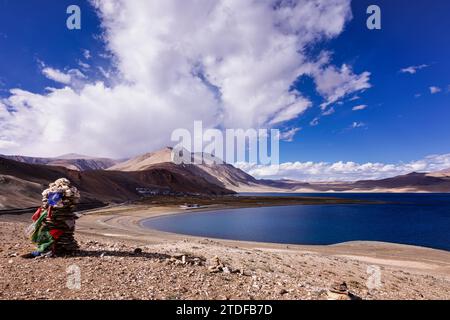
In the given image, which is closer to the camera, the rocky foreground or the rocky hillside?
the rocky foreground

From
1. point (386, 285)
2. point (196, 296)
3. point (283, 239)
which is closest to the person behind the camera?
point (196, 296)

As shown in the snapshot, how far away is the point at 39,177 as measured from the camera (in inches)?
4370

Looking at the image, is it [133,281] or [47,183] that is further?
[47,183]

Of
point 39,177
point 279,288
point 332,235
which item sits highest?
point 39,177

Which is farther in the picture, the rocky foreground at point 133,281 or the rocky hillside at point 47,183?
the rocky hillside at point 47,183

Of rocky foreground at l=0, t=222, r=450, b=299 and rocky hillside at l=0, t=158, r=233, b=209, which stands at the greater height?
rocky hillside at l=0, t=158, r=233, b=209

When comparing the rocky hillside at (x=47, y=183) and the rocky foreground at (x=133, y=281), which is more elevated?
the rocky hillside at (x=47, y=183)

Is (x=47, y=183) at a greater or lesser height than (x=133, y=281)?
greater
